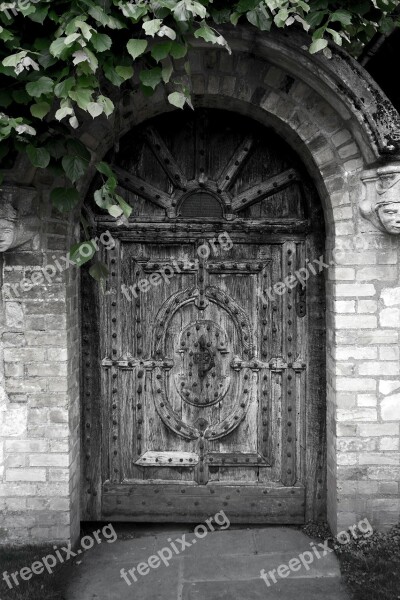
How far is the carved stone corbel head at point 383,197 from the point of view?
12.3 ft

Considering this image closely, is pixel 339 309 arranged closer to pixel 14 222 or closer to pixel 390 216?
pixel 390 216

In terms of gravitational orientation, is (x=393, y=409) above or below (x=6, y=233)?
below

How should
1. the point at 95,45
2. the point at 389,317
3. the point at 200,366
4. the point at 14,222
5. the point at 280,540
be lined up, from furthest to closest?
1. the point at 200,366
2. the point at 280,540
3. the point at 389,317
4. the point at 14,222
5. the point at 95,45

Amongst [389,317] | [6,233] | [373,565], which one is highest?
[6,233]

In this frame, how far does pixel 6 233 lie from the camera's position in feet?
12.3

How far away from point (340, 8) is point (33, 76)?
5.90 feet

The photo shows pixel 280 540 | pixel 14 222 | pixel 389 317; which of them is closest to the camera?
pixel 14 222

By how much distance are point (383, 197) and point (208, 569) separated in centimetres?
260

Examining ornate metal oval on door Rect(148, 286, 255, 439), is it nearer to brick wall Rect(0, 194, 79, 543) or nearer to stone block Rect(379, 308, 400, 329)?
brick wall Rect(0, 194, 79, 543)

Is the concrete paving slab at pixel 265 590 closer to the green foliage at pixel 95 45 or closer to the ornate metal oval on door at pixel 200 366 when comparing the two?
the ornate metal oval on door at pixel 200 366

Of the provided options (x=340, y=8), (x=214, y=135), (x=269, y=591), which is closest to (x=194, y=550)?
(x=269, y=591)

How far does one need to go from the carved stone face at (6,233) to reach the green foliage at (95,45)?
0.42m

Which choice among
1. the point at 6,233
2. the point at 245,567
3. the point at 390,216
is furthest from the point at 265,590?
the point at 6,233

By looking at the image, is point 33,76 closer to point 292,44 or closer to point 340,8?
point 292,44
